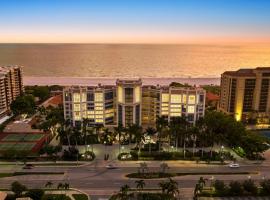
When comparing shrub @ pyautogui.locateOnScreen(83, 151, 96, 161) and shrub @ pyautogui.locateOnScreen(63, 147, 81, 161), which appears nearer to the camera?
shrub @ pyautogui.locateOnScreen(63, 147, 81, 161)

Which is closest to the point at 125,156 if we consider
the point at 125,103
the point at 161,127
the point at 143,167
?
the point at 143,167

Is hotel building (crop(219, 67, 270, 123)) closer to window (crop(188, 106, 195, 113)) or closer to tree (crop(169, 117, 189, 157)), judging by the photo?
window (crop(188, 106, 195, 113))

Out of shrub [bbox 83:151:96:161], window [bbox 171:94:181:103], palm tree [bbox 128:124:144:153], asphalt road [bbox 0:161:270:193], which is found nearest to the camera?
asphalt road [bbox 0:161:270:193]

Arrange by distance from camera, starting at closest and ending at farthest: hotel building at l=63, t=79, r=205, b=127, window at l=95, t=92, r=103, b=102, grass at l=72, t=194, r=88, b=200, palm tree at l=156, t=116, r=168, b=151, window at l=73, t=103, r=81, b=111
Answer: grass at l=72, t=194, r=88, b=200, palm tree at l=156, t=116, r=168, b=151, hotel building at l=63, t=79, r=205, b=127, window at l=73, t=103, r=81, b=111, window at l=95, t=92, r=103, b=102

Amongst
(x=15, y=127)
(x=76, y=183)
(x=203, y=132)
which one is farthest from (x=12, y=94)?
(x=203, y=132)

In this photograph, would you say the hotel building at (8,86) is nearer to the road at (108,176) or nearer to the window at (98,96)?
the window at (98,96)

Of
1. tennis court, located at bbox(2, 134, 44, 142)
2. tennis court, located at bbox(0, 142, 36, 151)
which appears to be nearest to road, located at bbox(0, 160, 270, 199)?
tennis court, located at bbox(0, 142, 36, 151)

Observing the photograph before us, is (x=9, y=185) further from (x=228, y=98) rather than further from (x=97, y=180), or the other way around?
(x=228, y=98)

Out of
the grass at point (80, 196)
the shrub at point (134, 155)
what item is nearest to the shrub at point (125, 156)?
the shrub at point (134, 155)
